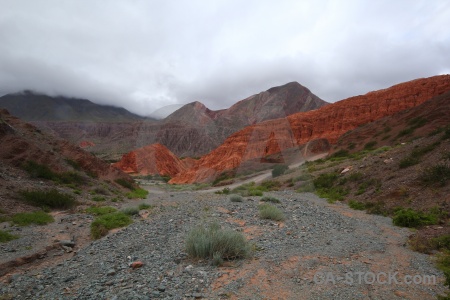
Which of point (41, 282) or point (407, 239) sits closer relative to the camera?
point (41, 282)

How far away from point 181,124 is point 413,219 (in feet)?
423

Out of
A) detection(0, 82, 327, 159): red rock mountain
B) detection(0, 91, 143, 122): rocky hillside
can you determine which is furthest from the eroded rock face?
detection(0, 91, 143, 122): rocky hillside

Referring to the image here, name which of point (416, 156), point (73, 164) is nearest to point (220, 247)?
point (416, 156)

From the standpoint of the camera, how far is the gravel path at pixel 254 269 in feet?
15.0

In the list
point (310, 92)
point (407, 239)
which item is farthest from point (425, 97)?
point (310, 92)

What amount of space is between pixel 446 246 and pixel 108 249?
8.30 m

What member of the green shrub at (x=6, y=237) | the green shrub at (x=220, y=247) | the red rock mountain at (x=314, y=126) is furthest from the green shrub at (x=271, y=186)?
the red rock mountain at (x=314, y=126)

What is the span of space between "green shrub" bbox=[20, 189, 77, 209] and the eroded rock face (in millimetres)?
66038

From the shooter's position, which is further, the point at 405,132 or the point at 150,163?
the point at 150,163

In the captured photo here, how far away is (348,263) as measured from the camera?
5625 mm

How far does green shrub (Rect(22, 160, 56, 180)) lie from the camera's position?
19323 mm

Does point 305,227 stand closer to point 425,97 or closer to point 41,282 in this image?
point 41,282

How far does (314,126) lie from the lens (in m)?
66.5

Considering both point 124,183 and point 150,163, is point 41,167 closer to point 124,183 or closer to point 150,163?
point 124,183
